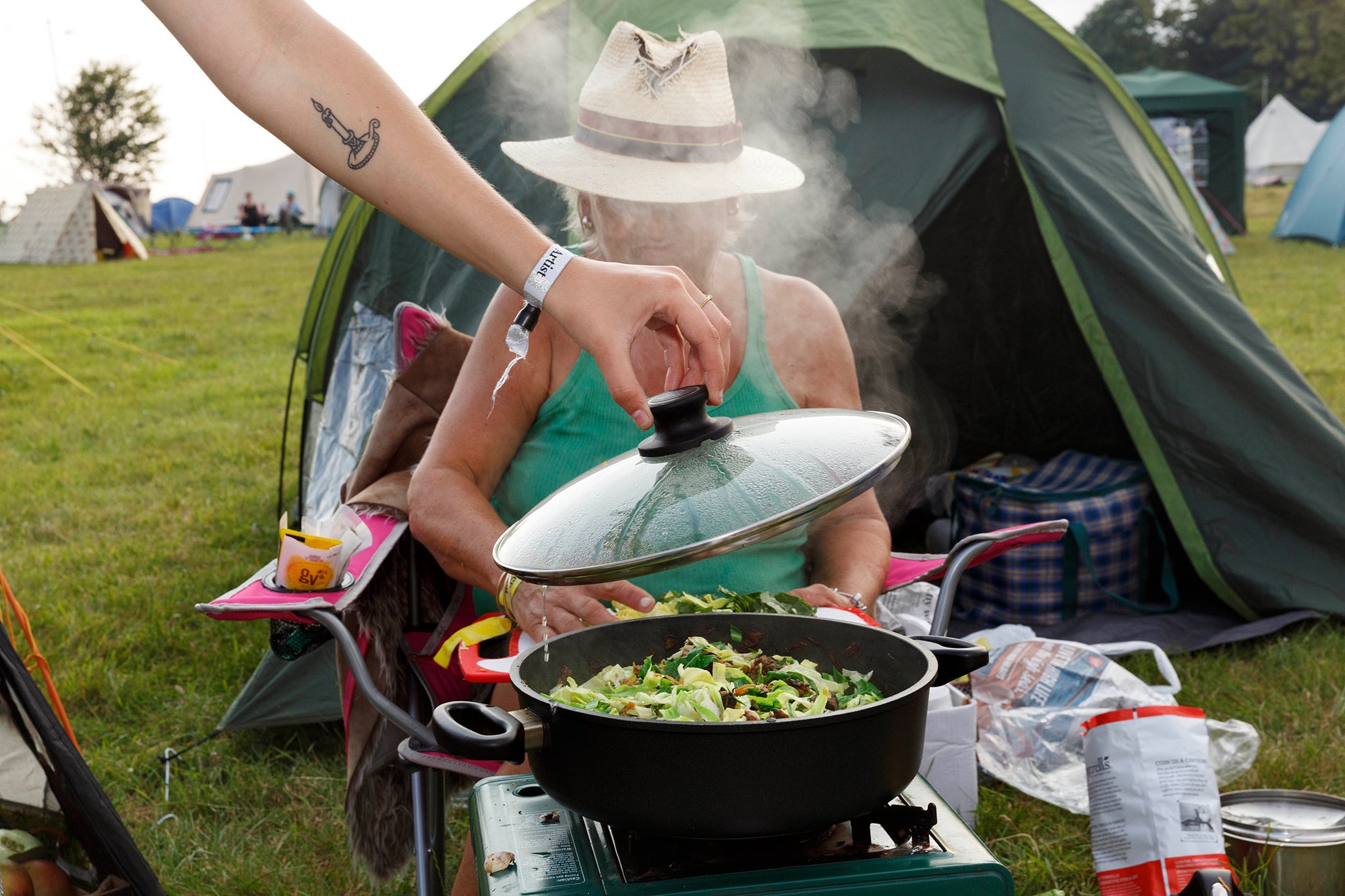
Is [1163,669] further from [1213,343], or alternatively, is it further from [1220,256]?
[1220,256]

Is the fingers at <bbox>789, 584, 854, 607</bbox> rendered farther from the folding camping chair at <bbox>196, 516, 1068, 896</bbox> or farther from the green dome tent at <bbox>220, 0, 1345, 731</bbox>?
the green dome tent at <bbox>220, 0, 1345, 731</bbox>

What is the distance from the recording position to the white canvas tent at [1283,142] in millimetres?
22766

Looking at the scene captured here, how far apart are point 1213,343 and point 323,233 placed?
2156cm

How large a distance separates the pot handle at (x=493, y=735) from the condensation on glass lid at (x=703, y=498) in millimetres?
131

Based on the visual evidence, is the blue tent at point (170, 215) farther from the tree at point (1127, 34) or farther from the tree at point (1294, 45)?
the tree at point (1127, 34)

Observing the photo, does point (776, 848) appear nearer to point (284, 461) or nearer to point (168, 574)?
point (284, 461)

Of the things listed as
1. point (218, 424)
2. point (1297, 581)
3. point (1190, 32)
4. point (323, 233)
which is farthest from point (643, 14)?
point (1190, 32)

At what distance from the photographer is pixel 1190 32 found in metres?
41.7

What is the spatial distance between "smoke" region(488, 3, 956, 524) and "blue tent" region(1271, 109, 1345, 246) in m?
9.88

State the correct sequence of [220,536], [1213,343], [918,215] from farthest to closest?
[220,536] → [918,215] → [1213,343]

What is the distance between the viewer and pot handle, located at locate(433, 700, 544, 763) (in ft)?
3.22

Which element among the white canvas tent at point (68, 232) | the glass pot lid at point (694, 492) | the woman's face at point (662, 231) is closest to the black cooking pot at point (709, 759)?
the glass pot lid at point (694, 492)

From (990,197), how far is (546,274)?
8.15 ft

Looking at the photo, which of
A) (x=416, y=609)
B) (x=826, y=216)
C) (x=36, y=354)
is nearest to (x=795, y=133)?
(x=826, y=216)
